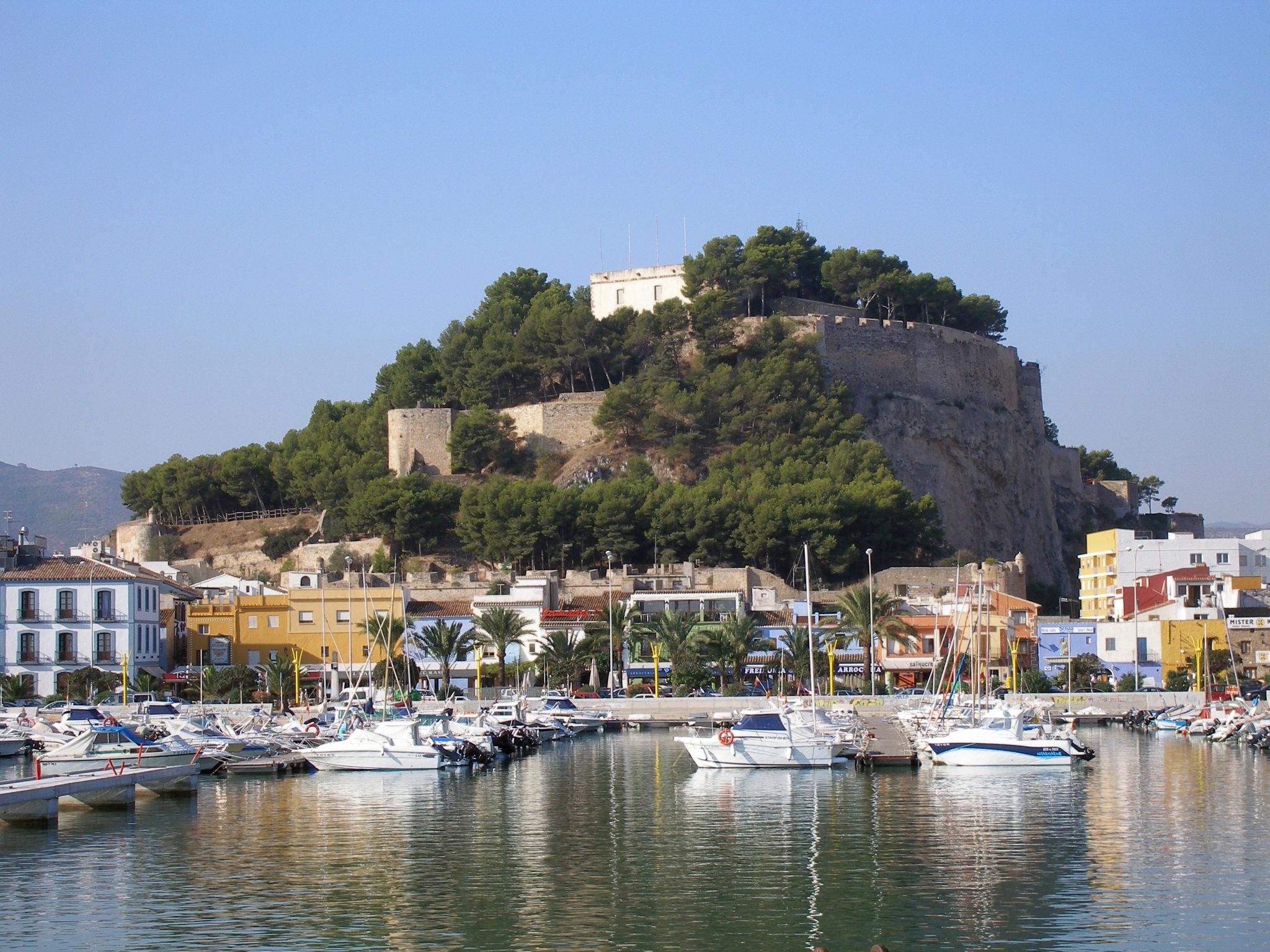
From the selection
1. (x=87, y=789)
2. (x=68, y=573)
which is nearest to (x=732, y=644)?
(x=68, y=573)

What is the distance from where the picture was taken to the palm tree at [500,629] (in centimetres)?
4959

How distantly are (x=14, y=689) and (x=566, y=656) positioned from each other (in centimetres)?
1570

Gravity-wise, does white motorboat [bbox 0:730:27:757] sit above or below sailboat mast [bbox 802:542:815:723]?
below

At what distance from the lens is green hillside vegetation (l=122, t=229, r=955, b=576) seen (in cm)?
6575

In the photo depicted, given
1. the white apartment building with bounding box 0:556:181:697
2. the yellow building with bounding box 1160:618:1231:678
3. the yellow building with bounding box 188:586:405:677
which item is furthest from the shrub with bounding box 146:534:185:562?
the yellow building with bounding box 1160:618:1231:678

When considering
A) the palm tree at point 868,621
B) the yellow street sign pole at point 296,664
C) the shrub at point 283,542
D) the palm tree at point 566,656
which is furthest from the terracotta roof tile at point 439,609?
the shrub at point 283,542

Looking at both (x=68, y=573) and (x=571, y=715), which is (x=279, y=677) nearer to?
(x=68, y=573)

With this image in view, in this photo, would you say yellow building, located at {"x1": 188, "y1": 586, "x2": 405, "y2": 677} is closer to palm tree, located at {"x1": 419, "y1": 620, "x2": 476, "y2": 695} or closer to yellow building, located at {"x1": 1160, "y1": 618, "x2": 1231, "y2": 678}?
palm tree, located at {"x1": 419, "y1": 620, "x2": 476, "y2": 695}

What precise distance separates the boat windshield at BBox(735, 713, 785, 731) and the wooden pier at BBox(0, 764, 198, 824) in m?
10.2

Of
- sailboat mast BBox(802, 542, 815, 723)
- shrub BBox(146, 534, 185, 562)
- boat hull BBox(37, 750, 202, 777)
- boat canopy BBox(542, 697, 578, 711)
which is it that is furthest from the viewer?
shrub BBox(146, 534, 185, 562)

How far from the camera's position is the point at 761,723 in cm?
3247

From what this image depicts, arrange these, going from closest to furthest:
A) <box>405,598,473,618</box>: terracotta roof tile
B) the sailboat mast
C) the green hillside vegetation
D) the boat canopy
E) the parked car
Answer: the sailboat mast, the boat canopy, the parked car, <box>405,598,473,618</box>: terracotta roof tile, the green hillside vegetation

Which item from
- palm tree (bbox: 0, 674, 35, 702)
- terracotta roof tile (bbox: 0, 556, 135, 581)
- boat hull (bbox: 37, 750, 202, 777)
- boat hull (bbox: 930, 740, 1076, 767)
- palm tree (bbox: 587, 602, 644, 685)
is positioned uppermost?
terracotta roof tile (bbox: 0, 556, 135, 581)

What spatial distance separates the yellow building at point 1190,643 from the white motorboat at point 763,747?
24042 millimetres
